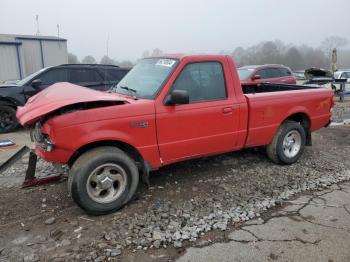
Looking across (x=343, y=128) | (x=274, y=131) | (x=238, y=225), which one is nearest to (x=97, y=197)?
(x=238, y=225)

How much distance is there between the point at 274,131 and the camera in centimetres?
544

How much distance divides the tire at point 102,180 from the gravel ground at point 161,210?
0.53 ft

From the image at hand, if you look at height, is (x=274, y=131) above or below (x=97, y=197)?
above

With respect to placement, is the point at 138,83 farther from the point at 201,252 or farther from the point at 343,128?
the point at 343,128

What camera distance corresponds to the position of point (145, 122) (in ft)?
13.3

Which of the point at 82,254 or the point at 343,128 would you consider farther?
the point at 343,128

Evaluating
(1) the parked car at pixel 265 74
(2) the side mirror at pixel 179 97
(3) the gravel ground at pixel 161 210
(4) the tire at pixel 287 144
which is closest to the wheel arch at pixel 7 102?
(3) the gravel ground at pixel 161 210

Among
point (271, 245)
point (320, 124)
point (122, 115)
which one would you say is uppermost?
point (122, 115)

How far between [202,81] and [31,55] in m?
20.4

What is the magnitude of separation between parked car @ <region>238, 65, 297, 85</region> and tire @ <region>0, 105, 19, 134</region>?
305 inches

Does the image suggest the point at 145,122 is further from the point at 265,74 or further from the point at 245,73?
the point at 265,74

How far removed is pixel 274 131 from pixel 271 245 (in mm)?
2461

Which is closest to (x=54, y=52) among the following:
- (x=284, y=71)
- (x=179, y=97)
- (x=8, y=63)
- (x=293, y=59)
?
(x=8, y=63)

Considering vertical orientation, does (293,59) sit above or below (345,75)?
above
